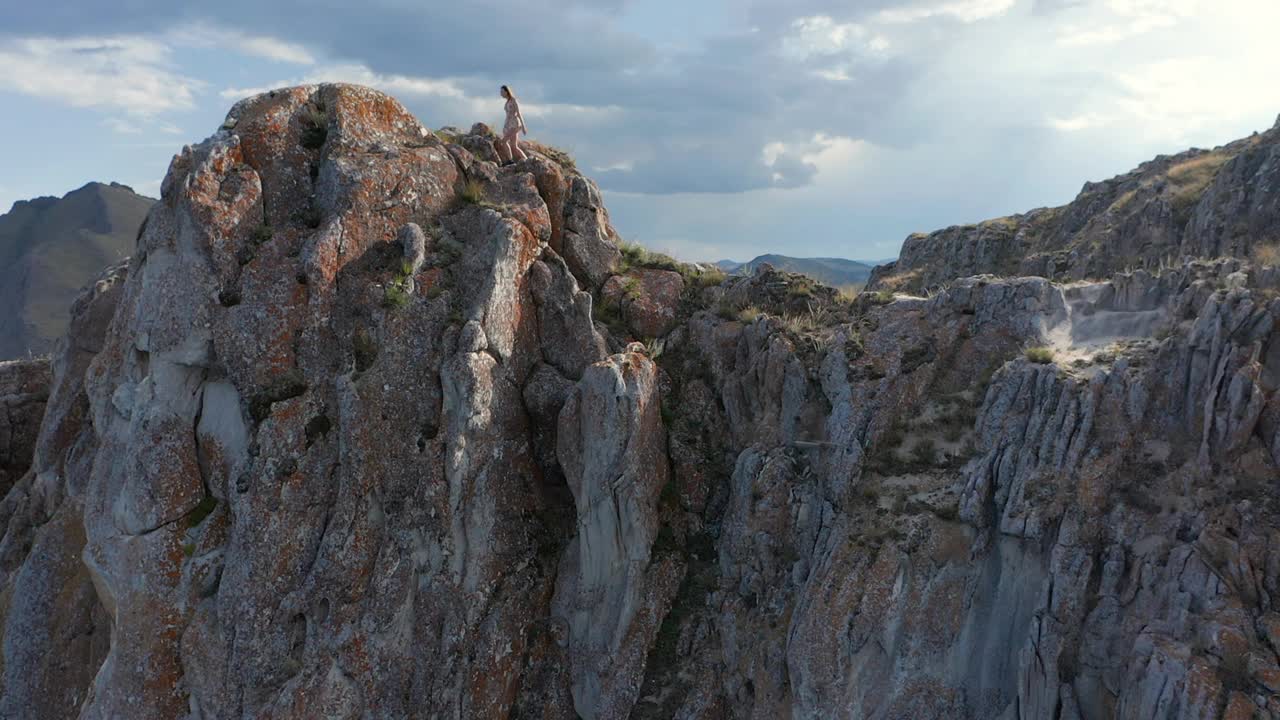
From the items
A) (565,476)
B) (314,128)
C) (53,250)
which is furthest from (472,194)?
(53,250)

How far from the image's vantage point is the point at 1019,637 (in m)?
15.5

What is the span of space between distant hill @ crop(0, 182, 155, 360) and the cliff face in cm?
11400

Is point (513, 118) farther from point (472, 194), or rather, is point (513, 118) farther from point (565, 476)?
point (565, 476)

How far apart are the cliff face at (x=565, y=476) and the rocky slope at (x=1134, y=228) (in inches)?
298

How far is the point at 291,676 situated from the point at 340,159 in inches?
581

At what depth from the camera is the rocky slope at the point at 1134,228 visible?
39594 mm

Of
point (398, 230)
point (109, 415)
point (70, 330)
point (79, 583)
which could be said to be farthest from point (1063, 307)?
point (70, 330)

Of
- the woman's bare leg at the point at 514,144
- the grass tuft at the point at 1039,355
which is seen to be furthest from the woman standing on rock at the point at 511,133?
the grass tuft at the point at 1039,355

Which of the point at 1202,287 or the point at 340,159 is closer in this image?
the point at 1202,287

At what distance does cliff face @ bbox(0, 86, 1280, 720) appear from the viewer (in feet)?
51.1

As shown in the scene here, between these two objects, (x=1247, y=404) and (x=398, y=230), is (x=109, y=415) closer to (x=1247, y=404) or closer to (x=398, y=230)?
(x=398, y=230)

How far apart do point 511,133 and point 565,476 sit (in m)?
12.8

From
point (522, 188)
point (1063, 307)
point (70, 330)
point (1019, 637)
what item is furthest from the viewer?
point (70, 330)

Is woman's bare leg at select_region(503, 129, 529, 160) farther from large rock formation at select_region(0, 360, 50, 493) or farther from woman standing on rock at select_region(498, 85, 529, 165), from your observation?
large rock formation at select_region(0, 360, 50, 493)
